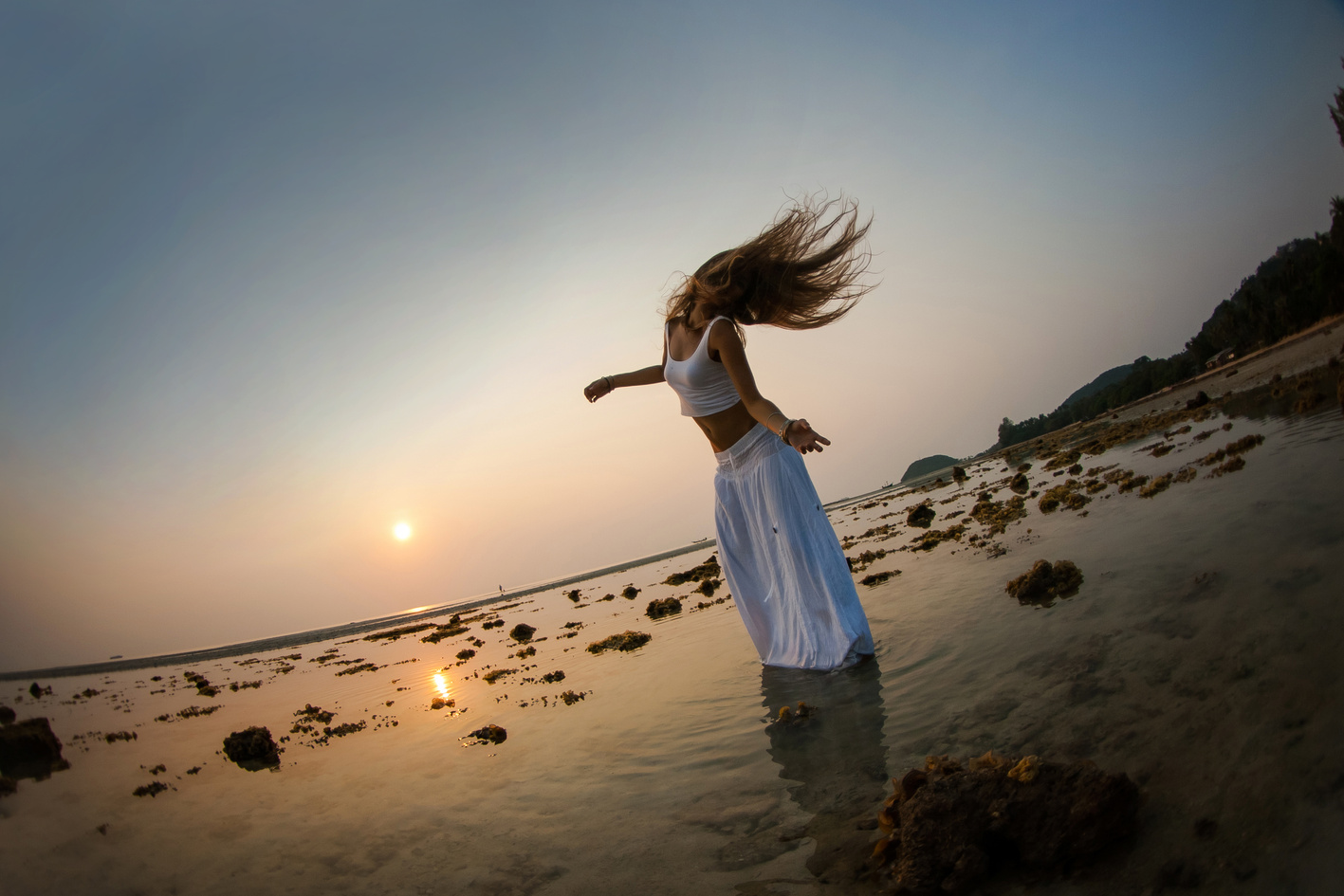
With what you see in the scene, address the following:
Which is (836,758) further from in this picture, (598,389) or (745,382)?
(598,389)

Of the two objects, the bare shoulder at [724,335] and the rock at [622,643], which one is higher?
the bare shoulder at [724,335]

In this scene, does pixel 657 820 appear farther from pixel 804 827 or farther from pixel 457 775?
pixel 457 775

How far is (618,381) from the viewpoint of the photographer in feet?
18.8

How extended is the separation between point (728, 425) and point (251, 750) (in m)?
4.58

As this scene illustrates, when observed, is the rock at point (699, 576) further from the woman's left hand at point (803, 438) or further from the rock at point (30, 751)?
the rock at point (30, 751)

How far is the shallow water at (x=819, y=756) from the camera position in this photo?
5.44 feet

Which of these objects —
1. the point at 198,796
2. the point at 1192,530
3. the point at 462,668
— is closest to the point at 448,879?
the point at 198,796

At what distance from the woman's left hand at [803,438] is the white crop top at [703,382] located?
3.29ft

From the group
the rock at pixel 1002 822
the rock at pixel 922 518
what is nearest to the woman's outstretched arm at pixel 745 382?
the rock at pixel 1002 822

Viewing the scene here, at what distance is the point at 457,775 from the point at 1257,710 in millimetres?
3844

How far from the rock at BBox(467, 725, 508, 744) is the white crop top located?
9.49 feet

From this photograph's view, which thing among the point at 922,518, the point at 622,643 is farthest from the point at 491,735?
the point at 922,518

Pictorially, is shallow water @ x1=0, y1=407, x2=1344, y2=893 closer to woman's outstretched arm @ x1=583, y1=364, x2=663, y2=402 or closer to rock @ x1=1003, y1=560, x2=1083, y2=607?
rock @ x1=1003, y1=560, x2=1083, y2=607

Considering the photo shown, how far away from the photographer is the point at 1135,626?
2.92 meters
